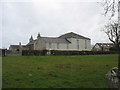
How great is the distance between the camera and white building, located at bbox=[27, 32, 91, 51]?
265 feet

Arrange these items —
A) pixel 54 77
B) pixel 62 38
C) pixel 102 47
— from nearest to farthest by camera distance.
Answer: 1. pixel 54 77
2. pixel 62 38
3. pixel 102 47

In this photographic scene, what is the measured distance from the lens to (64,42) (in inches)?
3374

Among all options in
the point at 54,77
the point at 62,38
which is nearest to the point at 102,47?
the point at 62,38

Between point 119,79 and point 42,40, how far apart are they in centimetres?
7473

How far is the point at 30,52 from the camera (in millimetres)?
48719

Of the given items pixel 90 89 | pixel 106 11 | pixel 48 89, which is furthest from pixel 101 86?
pixel 106 11

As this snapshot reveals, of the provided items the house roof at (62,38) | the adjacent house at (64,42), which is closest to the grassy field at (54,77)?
the adjacent house at (64,42)

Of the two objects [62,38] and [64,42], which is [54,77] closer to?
[64,42]

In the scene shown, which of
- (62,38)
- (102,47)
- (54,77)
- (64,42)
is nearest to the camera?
(54,77)

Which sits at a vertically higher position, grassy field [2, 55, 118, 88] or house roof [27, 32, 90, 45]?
house roof [27, 32, 90, 45]

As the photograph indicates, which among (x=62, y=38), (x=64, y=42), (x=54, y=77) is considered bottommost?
(x=54, y=77)

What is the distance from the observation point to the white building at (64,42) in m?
80.9


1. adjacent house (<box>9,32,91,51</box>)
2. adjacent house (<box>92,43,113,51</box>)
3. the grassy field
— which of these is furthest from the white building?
the grassy field

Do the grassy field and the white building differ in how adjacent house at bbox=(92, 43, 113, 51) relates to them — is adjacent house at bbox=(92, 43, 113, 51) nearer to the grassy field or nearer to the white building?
the white building
